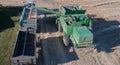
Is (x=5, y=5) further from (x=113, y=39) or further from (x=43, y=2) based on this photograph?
(x=113, y=39)

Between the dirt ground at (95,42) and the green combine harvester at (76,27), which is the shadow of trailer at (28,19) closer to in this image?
the dirt ground at (95,42)

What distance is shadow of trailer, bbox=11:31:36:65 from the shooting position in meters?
15.5

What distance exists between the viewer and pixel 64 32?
66.1 ft

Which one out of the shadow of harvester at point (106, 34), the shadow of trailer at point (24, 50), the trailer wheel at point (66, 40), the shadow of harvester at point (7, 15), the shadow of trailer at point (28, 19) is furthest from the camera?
the shadow of harvester at point (7, 15)

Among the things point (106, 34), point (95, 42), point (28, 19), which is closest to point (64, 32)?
point (95, 42)

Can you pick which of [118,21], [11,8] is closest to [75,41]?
[118,21]

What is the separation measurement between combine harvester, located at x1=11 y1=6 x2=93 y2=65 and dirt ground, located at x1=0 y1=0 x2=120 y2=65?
99 centimetres

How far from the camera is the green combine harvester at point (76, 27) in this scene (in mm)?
17545

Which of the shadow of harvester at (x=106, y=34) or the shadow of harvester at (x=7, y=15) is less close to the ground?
the shadow of harvester at (x=7, y=15)

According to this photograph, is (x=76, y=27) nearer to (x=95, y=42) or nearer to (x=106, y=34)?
(x=95, y=42)

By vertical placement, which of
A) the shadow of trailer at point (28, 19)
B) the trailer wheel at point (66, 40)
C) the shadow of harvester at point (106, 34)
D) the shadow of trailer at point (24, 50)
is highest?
the shadow of trailer at point (28, 19)

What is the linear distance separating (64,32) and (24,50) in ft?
13.1

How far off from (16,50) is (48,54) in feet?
9.31

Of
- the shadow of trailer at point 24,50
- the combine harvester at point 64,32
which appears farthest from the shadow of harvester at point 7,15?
the shadow of trailer at point 24,50
